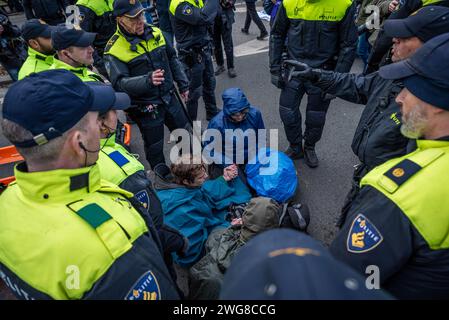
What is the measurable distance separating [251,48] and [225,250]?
5822 mm

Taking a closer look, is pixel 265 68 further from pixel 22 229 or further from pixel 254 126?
pixel 22 229

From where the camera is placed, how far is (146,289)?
1245mm

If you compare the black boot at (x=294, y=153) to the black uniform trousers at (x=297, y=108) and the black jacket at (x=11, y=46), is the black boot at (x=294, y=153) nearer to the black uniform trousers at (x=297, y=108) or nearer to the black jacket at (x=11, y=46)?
the black uniform trousers at (x=297, y=108)

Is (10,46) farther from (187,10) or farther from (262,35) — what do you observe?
(262,35)

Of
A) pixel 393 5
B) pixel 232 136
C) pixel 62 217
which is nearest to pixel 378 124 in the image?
pixel 232 136

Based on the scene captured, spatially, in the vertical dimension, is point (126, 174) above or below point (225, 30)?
above

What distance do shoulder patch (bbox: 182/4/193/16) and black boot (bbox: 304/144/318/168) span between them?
2.18 m

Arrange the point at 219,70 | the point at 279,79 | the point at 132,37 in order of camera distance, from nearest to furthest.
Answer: the point at 132,37 → the point at 279,79 → the point at 219,70

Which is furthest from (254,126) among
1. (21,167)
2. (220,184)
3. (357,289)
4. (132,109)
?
(357,289)

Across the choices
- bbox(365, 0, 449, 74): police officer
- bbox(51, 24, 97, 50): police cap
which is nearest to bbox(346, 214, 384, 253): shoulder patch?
bbox(365, 0, 449, 74): police officer

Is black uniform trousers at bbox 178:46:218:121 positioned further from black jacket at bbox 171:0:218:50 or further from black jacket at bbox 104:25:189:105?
black jacket at bbox 104:25:189:105

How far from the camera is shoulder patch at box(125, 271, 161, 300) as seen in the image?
47.1 inches

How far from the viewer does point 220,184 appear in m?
3.18

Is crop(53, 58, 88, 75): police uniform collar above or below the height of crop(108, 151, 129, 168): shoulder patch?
above
